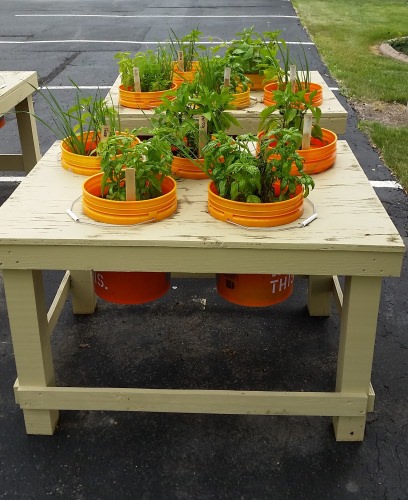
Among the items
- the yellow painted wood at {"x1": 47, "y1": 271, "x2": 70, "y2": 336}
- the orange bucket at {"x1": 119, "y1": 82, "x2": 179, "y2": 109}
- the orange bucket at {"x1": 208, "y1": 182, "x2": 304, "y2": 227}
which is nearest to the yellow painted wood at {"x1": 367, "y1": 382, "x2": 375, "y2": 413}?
the orange bucket at {"x1": 208, "y1": 182, "x2": 304, "y2": 227}

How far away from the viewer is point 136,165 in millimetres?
1976

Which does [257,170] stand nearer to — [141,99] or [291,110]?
[291,110]

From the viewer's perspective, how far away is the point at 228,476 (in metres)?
2.05

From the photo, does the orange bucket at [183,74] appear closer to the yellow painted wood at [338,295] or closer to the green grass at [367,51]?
the yellow painted wood at [338,295]

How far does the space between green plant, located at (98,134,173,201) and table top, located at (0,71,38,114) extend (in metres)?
1.66

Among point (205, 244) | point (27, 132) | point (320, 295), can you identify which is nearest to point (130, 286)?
point (205, 244)

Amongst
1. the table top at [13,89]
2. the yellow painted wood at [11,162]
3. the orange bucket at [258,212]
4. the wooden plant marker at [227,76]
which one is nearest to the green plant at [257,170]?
the orange bucket at [258,212]

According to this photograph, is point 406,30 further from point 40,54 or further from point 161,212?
point 161,212

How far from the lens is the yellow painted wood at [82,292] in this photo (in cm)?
281

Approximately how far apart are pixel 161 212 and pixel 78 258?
0.30 metres

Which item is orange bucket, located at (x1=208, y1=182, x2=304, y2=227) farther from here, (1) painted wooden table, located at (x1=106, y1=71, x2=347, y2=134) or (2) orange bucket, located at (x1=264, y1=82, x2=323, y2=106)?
(2) orange bucket, located at (x1=264, y1=82, x2=323, y2=106)

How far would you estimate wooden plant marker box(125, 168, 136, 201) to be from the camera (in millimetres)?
1901

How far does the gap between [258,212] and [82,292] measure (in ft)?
4.18

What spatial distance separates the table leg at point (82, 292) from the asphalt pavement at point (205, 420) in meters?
0.06
